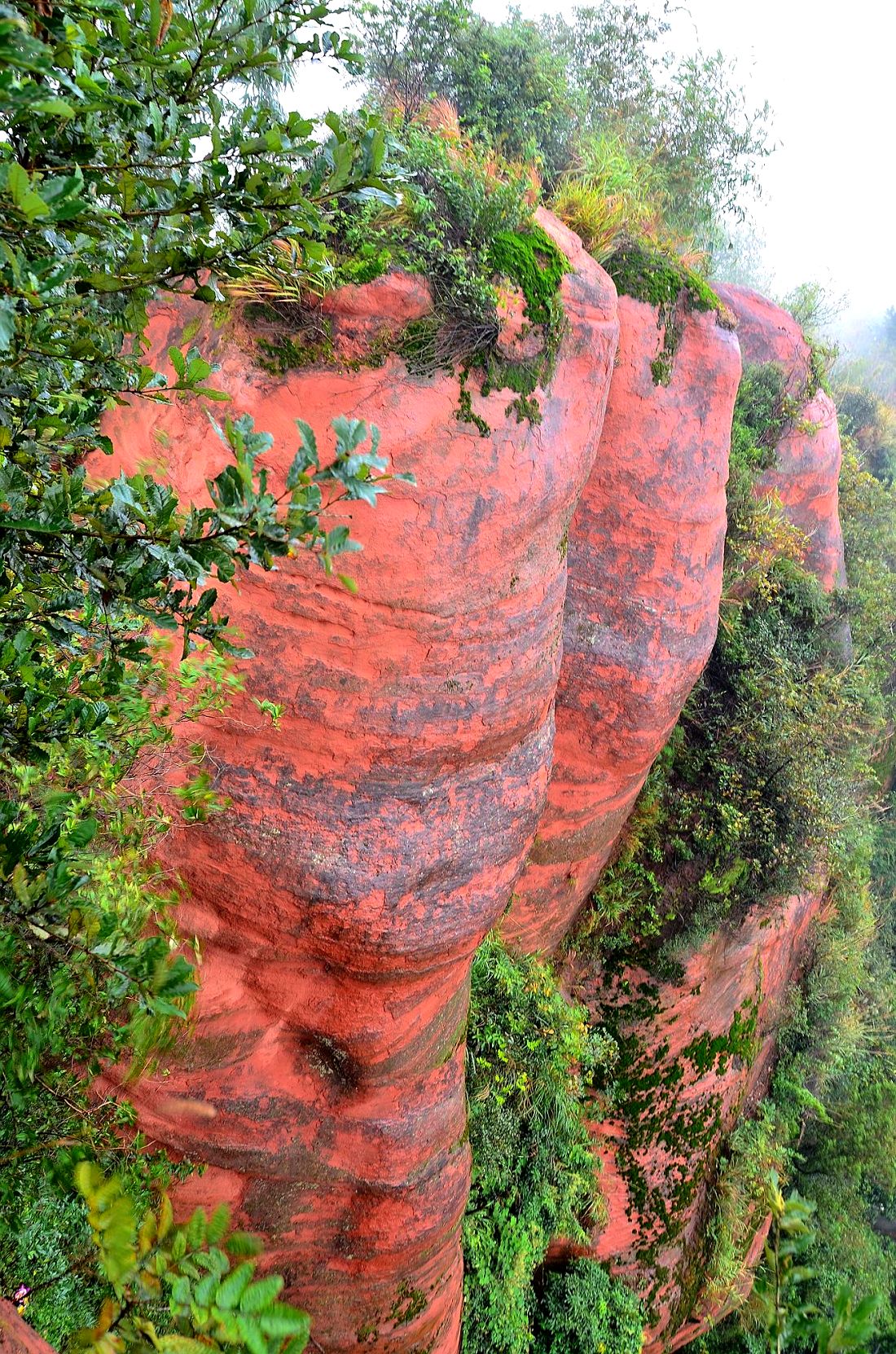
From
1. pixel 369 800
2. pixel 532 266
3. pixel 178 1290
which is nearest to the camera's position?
pixel 178 1290

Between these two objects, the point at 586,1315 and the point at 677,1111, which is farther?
the point at 677,1111

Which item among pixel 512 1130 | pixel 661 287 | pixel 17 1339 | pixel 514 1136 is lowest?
pixel 514 1136

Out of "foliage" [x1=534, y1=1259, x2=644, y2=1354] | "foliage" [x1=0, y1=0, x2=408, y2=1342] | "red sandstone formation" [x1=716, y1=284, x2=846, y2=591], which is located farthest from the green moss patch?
"foliage" [x1=534, y1=1259, x2=644, y2=1354]

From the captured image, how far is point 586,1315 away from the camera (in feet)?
29.5

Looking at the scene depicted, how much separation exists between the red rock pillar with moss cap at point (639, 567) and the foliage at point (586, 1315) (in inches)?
190

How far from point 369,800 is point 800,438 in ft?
32.3

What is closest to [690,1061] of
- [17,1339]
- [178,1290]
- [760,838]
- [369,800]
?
[760,838]

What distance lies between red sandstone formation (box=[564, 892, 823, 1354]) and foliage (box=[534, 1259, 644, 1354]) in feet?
1.14

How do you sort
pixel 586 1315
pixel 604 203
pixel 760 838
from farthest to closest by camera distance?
pixel 760 838 < pixel 586 1315 < pixel 604 203

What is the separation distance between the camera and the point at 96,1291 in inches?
182

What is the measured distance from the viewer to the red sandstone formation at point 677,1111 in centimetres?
964

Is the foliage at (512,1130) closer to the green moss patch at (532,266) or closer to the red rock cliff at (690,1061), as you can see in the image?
the red rock cliff at (690,1061)

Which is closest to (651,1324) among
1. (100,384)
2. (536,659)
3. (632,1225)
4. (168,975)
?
(632,1225)

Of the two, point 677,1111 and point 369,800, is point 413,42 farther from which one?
point 677,1111
